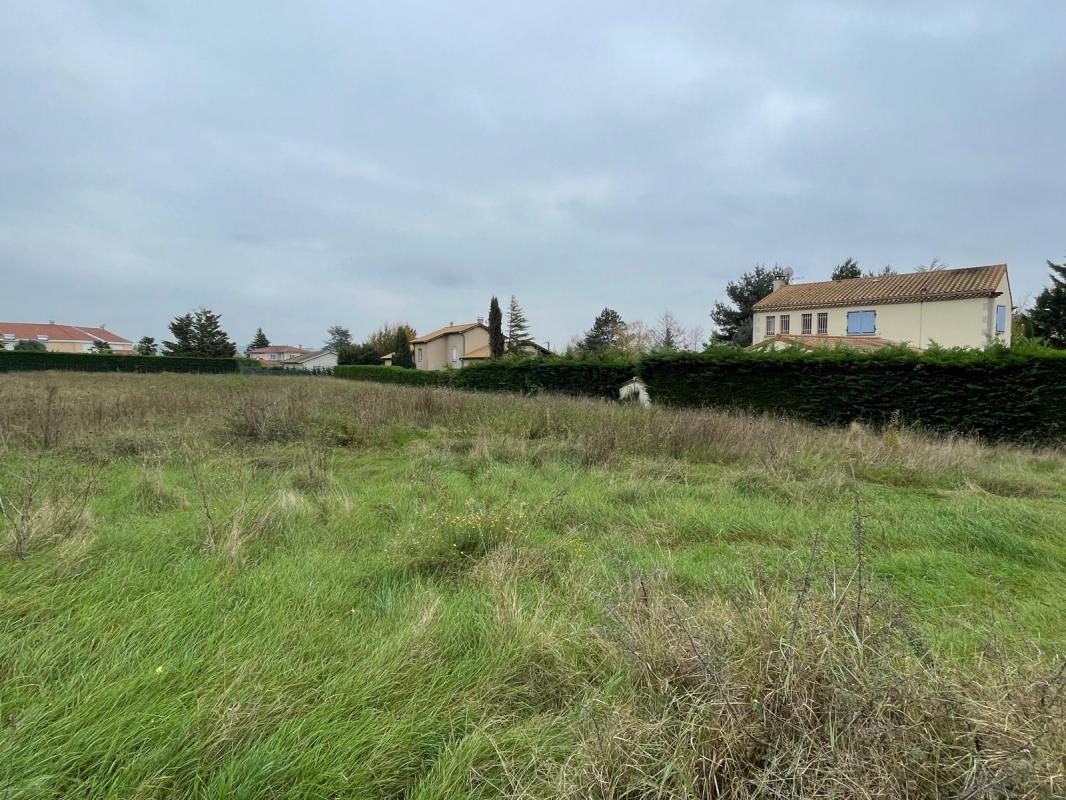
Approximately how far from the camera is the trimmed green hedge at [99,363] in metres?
35.9

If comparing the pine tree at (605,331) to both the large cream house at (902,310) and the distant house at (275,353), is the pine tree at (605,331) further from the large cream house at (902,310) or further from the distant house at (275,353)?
the distant house at (275,353)

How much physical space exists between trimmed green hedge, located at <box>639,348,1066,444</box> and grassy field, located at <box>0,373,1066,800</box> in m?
7.05

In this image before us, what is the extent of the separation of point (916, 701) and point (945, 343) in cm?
3505

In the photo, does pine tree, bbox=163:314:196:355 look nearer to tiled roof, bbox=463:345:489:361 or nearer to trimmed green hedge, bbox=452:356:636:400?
tiled roof, bbox=463:345:489:361

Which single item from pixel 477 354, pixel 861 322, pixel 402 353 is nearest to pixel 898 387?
pixel 861 322

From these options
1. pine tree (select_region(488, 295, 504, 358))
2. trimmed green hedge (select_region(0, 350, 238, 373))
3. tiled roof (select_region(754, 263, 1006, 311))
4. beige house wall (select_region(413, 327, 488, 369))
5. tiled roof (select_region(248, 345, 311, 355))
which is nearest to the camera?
tiled roof (select_region(754, 263, 1006, 311))

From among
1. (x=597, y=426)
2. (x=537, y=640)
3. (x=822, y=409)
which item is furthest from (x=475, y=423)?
(x=822, y=409)

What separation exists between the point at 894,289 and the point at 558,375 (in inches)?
964

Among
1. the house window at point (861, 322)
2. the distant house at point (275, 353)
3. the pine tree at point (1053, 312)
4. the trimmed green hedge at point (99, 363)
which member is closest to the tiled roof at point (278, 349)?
the distant house at point (275, 353)

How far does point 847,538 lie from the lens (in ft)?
12.4

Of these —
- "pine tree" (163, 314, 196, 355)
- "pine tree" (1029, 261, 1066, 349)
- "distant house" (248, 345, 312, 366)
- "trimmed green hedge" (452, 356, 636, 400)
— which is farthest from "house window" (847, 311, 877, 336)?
"distant house" (248, 345, 312, 366)

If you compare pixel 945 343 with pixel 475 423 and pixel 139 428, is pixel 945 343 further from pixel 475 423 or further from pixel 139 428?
pixel 139 428

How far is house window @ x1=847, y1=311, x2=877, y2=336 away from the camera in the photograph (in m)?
30.4

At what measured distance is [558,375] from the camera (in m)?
21.0
